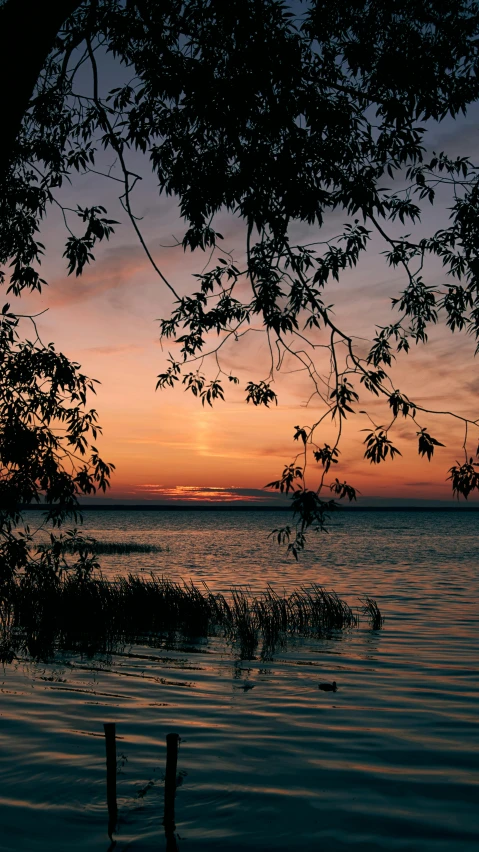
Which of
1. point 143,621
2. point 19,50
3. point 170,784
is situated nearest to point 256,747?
point 170,784

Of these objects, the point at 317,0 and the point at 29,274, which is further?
the point at 29,274

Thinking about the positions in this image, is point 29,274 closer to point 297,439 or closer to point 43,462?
point 43,462

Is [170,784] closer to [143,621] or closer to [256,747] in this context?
[256,747]

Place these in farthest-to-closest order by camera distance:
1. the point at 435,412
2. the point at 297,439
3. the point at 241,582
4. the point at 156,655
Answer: the point at 241,582 → the point at 156,655 → the point at 297,439 → the point at 435,412

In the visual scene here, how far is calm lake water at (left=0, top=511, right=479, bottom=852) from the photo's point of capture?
278 inches

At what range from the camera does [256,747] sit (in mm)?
9484

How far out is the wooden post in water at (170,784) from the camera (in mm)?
5246

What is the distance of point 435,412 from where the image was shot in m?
6.85

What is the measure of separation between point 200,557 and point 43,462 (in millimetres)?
41279

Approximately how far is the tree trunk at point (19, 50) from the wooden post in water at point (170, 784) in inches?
177

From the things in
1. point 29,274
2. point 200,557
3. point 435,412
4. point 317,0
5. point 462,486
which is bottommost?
point 200,557

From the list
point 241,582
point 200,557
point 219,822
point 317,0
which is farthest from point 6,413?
point 200,557

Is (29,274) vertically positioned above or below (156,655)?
above

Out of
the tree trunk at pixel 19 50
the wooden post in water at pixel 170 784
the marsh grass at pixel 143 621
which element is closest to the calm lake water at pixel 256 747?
the wooden post in water at pixel 170 784
